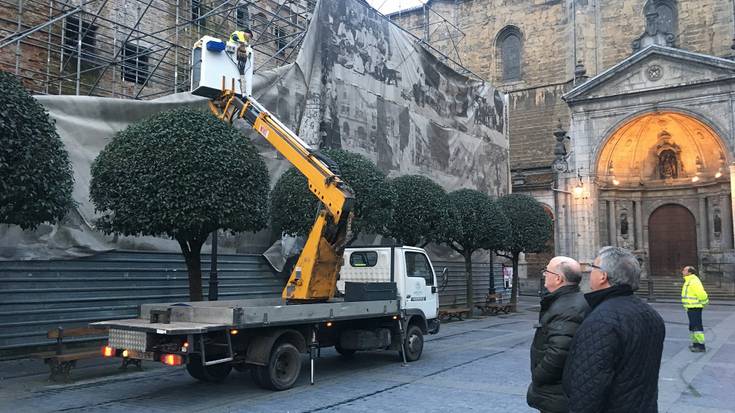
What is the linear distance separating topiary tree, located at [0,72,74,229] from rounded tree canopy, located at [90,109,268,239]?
1233 millimetres

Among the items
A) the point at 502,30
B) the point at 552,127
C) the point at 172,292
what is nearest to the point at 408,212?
the point at 172,292

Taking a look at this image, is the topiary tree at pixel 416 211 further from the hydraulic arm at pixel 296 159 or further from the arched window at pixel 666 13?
the arched window at pixel 666 13

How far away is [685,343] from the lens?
1404 cm

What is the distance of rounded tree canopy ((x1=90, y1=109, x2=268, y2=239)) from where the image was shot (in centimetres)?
1005

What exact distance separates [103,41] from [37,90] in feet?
8.27

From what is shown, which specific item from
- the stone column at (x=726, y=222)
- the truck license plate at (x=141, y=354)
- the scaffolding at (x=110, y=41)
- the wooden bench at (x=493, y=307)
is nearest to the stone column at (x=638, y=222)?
the stone column at (x=726, y=222)

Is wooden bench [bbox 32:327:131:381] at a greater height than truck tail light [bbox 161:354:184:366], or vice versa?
truck tail light [bbox 161:354:184:366]

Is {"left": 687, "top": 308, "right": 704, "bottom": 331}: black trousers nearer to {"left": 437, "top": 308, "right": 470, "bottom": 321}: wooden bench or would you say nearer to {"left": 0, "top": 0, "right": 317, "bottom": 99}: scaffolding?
{"left": 437, "top": 308, "right": 470, "bottom": 321}: wooden bench

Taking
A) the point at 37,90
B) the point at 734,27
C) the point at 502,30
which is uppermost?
the point at 502,30

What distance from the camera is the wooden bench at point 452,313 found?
19000 mm

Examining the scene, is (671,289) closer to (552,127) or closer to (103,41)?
(552,127)

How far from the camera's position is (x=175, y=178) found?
33.0 feet

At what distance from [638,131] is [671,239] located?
18.8 feet

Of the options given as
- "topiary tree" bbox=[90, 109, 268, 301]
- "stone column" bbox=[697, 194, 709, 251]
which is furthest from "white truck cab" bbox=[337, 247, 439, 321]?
"stone column" bbox=[697, 194, 709, 251]
